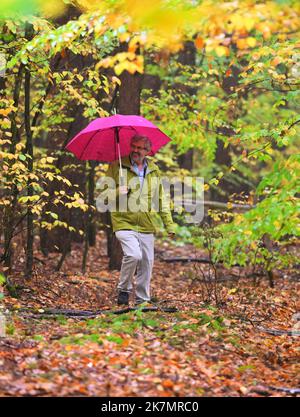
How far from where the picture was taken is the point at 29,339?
21.1 ft

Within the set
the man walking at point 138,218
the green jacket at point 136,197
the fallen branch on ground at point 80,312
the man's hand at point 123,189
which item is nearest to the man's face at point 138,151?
the man walking at point 138,218

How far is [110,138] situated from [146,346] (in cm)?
330

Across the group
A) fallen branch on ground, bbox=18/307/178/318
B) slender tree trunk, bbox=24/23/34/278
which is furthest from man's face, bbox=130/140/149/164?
fallen branch on ground, bbox=18/307/178/318

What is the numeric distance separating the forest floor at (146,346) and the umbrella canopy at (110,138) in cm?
216

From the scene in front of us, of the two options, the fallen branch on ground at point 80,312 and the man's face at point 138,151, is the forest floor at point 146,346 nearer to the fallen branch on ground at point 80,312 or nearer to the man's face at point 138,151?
the fallen branch on ground at point 80,312

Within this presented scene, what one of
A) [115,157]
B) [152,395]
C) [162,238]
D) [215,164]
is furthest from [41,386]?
[215,164]

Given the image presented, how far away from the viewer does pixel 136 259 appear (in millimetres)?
8398

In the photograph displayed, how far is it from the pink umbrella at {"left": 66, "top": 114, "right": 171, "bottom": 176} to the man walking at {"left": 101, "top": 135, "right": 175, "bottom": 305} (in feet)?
0.75

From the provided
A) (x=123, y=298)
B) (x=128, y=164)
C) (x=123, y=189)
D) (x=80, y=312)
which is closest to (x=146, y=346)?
(x=80, y=312)

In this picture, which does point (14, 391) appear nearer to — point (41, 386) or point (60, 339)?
point (41, 386)

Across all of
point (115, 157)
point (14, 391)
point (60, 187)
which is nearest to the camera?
point (14, 391)

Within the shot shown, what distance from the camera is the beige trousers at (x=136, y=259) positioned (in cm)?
843

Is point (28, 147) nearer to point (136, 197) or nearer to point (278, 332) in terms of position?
point (136, 197)

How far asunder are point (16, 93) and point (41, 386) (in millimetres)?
5438
